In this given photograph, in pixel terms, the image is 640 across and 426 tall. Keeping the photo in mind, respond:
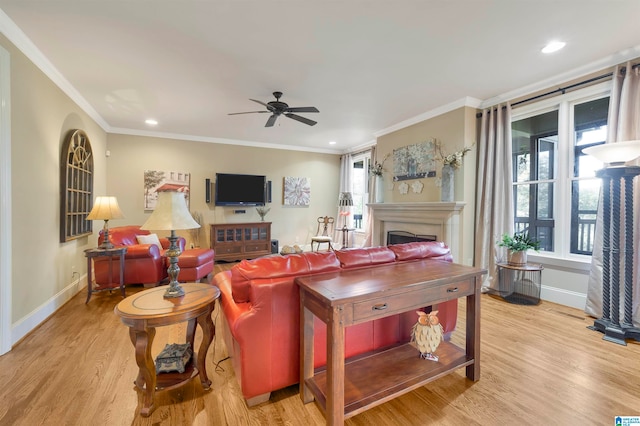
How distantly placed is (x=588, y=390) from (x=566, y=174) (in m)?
2.59

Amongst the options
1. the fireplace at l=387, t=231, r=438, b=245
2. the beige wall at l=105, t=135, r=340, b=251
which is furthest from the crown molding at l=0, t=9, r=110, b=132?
the fireplace at l=387, t=231, r=438, b=245

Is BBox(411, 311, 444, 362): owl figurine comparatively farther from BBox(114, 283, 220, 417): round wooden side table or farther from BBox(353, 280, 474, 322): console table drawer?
BBox(114, 283, 220, 417): round wooden side table

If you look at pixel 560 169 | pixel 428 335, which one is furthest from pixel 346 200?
pixel 428 335

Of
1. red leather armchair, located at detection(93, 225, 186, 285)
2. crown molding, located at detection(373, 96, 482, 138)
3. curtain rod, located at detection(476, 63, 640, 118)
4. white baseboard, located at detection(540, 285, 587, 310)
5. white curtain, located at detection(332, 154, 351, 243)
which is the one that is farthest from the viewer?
white curtain, located at detection(332, 154, 351, 243)

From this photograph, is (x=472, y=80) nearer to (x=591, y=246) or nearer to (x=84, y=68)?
(x=591, y=246)

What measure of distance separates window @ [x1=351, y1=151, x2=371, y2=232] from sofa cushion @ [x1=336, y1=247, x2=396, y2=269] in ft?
15.8

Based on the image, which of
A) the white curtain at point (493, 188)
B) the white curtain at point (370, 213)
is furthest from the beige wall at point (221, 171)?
the white curtain at point (493, 188)

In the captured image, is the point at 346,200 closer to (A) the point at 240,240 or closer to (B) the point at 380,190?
(B) the point at 380,190

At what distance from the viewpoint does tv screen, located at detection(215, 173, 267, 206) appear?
6.25 meters

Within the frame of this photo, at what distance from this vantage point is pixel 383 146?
18.4 ft

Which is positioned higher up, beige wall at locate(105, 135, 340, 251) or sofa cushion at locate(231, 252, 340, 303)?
beige wall at locate(105, 135, 340, 251)

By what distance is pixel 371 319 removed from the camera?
1521 mm

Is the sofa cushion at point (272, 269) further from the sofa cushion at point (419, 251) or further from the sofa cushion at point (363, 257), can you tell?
the sofa cushion at point (419, 251)

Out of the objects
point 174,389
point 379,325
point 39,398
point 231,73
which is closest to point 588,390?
point 379,325
